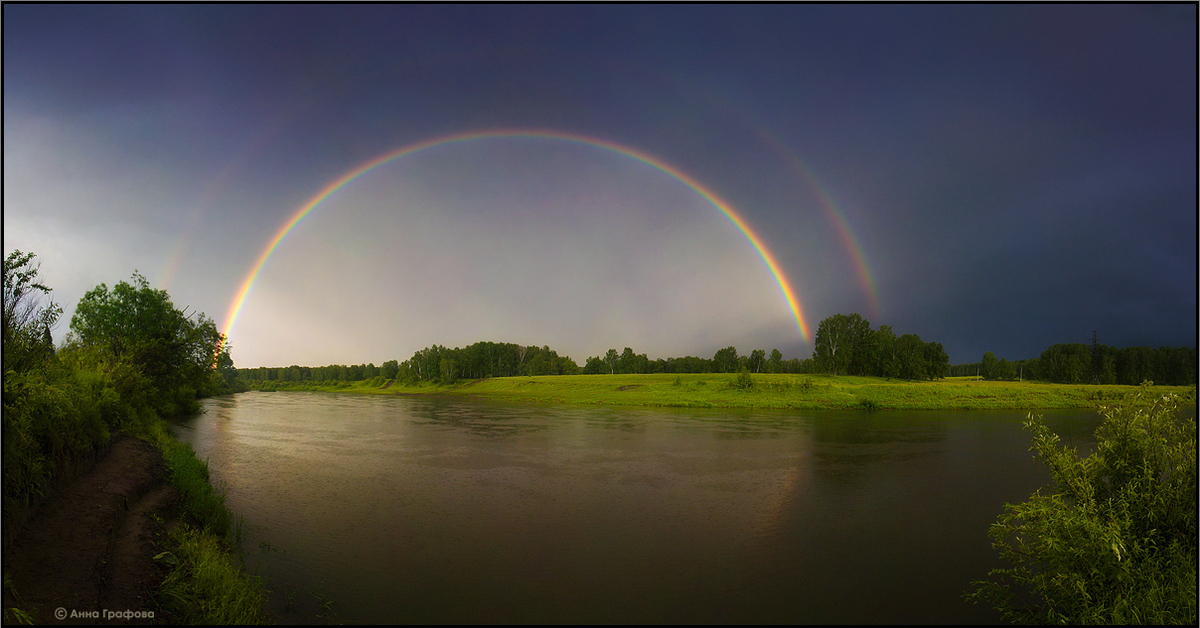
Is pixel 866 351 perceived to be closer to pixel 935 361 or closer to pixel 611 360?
pixel 935 361

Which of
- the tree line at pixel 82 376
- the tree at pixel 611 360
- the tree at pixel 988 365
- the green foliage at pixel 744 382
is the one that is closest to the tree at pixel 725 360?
the tree at pixel 611 360

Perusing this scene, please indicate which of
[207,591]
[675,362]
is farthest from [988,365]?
[207,591]

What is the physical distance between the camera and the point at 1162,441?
909cm

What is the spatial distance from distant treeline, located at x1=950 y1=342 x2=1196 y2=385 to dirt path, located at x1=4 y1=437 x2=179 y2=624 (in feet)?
452

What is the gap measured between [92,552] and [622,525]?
11729 mm

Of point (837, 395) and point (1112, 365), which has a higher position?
point (1112, 365)

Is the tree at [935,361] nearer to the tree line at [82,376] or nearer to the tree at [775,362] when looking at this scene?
the tree at [775,362]

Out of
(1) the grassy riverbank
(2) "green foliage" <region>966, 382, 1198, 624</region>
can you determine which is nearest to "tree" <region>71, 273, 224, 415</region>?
(1) the grassy riverbank

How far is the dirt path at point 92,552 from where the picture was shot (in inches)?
292

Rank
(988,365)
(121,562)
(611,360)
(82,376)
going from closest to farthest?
1. (121,562)
2. (82,376)
3. (988,365)
4. (611,360)

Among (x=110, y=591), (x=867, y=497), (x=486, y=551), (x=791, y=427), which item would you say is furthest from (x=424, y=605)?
(x=791, y=427)

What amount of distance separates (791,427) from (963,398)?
31885 millimetres

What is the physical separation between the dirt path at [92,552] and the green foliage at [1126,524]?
598 inches

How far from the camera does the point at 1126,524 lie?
8.82 meters
